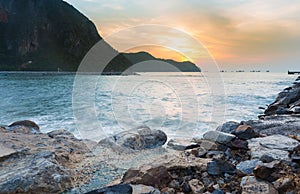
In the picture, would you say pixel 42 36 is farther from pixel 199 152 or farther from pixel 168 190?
pixel 168 190

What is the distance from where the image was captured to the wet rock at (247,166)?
3.54 meters

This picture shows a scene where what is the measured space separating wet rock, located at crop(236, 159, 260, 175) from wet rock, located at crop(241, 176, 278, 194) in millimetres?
289

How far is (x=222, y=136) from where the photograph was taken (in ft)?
16.5

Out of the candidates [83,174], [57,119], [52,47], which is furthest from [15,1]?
[83,174]

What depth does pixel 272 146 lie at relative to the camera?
14.7ft

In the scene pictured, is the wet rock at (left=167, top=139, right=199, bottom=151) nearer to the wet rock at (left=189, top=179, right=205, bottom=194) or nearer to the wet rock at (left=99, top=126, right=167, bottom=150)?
the wet rock at (left=99, top=126, right=167, bottom=150)

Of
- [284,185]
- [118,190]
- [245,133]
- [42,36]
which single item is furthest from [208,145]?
[42,36]

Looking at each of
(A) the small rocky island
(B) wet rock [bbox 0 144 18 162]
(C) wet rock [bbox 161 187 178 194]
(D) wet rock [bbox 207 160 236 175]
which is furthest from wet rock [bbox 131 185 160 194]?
(B) wet rock [bbox 0 144 18 162]

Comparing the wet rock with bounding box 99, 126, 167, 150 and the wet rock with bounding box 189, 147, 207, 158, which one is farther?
the wet rock with bounding box 99, 126, 167, 150

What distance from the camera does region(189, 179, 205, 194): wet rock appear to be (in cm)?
325

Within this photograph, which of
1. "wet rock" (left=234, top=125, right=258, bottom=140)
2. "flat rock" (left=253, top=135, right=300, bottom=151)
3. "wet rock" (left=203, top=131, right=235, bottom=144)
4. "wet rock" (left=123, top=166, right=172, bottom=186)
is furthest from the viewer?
"wet rock" (left=234, top=125, right=258, bottom=140)

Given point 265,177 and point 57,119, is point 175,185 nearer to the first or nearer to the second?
point 265,177

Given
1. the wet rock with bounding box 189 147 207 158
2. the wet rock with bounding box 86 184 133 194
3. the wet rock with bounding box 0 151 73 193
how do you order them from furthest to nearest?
the wet rock with bounding box 189 147 207 158, the wet rock with bounding box 0 151 73 193, the wet rock with bounding box 86 184 133 194

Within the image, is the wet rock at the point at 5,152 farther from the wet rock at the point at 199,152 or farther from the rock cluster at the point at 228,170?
the wet rock at the point at 199,152
